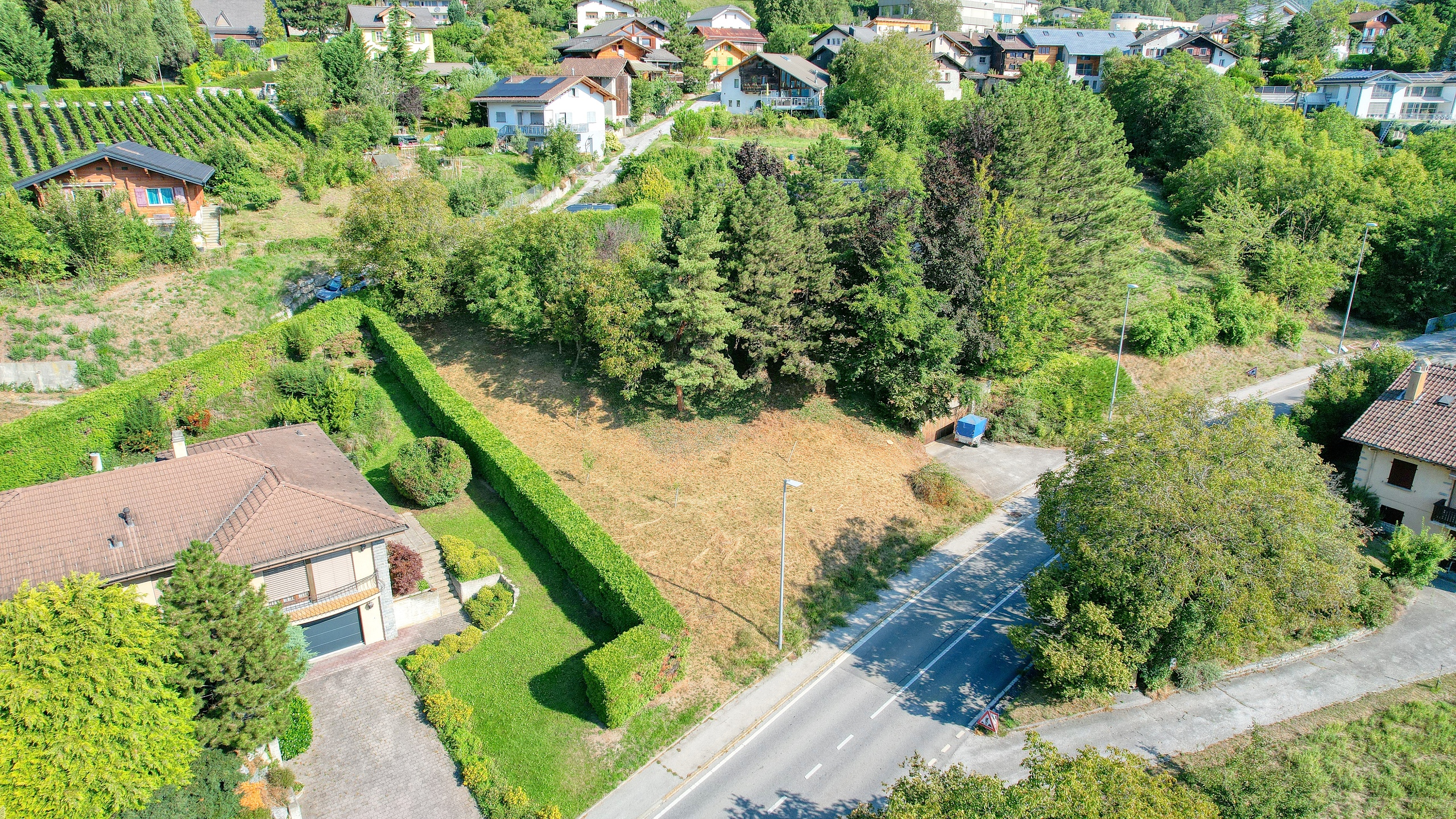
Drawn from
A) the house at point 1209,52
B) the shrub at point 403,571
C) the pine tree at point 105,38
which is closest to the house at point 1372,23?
the house at point 1209,52

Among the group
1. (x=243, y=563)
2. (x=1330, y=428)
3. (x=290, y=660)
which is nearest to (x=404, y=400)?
(x=243, y=563)

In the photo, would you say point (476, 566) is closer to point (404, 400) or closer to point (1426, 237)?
point (404, 400)

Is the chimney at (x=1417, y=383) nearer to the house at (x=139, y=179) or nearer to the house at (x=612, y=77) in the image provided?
the house at (x=612, y=77)

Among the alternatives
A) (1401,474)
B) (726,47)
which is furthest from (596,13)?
(1401,474)

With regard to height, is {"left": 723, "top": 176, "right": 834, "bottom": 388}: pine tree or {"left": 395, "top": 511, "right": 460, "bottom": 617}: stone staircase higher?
{"left": 723, "top": 176, "right": 834, "bottom": 388}: pine tree

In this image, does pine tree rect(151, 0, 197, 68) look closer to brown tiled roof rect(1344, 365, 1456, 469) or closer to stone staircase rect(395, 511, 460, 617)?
stone staircase rect(395, 511, 460, 617)

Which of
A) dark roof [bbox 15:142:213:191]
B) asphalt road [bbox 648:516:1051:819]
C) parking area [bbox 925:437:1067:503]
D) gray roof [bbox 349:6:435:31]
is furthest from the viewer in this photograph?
gray roof [bbox 349:6:435:31]

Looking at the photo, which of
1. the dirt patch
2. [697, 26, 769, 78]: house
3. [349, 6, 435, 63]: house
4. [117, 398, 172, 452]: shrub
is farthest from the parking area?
[349, 6, 435, 63]: house
